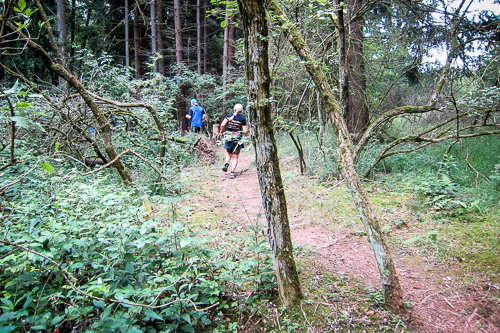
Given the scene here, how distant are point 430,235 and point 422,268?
2.17 feet

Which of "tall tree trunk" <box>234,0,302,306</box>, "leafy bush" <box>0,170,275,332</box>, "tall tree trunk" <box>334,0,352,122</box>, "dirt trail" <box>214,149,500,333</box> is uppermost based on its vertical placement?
"tall tree trunk" <box>334,0,352,122</box>

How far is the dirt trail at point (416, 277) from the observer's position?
2.52 meters

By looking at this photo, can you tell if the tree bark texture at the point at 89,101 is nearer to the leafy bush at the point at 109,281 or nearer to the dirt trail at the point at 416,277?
the leafy bush at the point at 109,281

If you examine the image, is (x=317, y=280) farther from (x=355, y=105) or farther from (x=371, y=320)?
(x=355, y=105)

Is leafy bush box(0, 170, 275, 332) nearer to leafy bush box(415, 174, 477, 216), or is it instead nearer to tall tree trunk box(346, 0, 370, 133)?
leafy bush box(415, 174, 477, 216)

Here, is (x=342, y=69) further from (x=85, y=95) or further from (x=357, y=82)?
(x=85, y=95)

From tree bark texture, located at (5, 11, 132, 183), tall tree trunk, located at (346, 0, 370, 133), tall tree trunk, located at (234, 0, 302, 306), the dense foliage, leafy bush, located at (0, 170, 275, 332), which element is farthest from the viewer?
tall tree trunk, located at (346, 0, 370, 133)

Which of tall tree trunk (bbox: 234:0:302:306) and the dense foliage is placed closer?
the dense foliage

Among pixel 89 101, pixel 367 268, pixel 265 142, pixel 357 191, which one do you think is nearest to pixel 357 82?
pixel 367 268

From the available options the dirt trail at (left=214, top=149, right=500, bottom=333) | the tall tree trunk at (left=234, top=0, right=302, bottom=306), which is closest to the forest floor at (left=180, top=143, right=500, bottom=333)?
the dirt trail at (left=214, top=149, right=500, bottom=333)

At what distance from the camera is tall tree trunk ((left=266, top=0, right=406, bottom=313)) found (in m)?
2.52

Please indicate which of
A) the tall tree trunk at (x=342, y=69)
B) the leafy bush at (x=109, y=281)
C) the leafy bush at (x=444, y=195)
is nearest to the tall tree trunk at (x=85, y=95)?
the leafy bush at (x=109, y=281)

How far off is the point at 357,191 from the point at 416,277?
4.73ft

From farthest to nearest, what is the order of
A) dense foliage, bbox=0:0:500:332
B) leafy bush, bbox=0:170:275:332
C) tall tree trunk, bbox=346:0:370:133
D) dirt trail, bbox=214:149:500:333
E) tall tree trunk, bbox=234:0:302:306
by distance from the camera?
1. tall tree trunk, bbox=346:0:370:133
2. dirt trail, bbox=214:149:500:333
3. tall tree trunk, bbox=234:0:302:306
4. dense foliage, bbox=0:0:500:332
5. leafy bush, bbox=0:170:275:332
